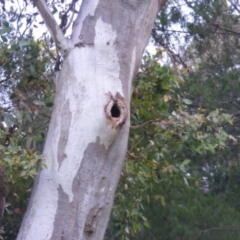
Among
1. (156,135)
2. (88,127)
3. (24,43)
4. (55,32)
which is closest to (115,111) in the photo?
(88,127)

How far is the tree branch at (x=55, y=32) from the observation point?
3.24 m

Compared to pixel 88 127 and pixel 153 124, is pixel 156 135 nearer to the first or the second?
pixel 153 124

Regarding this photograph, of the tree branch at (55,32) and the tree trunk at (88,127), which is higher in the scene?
the tree branch at (55,32)

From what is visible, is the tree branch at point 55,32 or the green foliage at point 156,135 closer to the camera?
the tree branch at point 55,32

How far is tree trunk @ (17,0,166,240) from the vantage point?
2.86 metres

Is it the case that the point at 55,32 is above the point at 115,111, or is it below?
above

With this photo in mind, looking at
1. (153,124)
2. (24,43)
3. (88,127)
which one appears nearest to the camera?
(88,127)

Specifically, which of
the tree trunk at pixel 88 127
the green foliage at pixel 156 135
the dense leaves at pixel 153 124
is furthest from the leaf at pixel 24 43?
the green foliage at pixel 156 135

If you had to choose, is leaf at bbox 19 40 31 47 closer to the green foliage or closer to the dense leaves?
the dense leaves

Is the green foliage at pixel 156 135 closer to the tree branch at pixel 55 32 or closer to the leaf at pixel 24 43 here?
the tree branch at pixel 55 32

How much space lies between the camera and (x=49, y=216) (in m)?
2.83

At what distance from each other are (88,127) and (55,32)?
60 centimetres

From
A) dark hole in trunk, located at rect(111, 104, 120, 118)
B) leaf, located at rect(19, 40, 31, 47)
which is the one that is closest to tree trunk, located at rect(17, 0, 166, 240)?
dark hole in trunk, located at rect(111, 104, 120, 118)

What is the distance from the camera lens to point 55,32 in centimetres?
330
